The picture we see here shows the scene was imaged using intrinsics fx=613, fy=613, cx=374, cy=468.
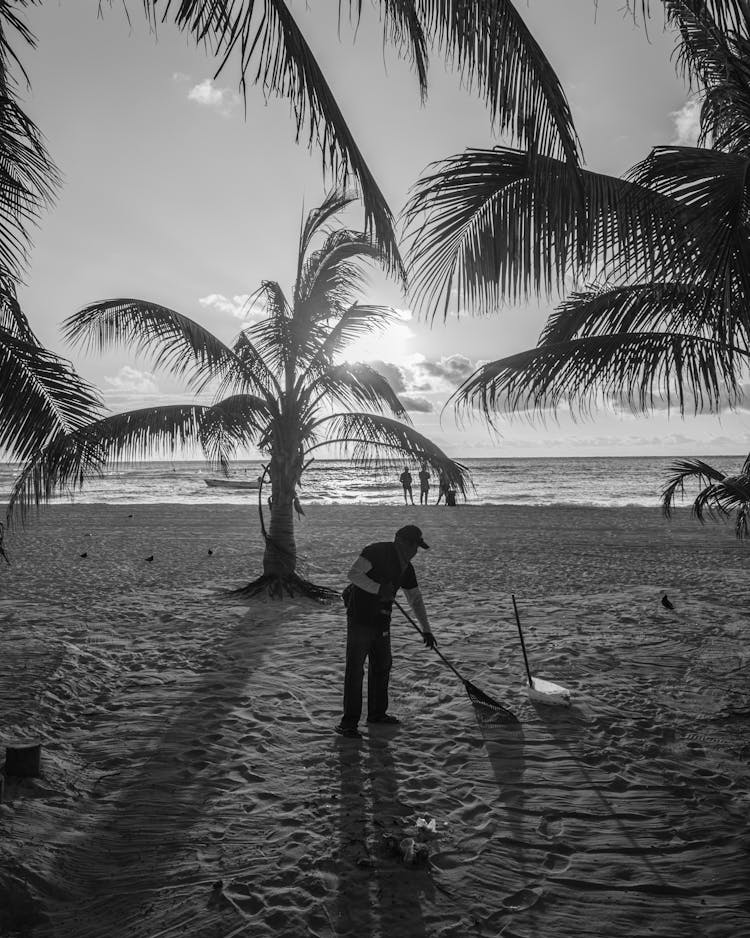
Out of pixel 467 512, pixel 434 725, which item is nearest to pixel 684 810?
pixel 434 725

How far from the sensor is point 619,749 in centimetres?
445

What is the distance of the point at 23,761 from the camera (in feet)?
12.4

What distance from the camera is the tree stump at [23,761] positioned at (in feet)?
12.4

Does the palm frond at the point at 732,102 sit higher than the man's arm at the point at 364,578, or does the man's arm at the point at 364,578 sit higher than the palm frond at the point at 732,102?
the palm frond at the point at 732,102

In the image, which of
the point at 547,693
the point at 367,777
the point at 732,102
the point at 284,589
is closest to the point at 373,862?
the point at 367,777

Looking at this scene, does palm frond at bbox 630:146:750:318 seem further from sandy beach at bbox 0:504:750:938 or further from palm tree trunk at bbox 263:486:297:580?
palm tree trunk at bbox 263:486:297:580

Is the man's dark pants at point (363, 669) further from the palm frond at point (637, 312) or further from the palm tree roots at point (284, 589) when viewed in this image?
the palm tree roots at point (284, 589)

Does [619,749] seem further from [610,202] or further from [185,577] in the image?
[185,577]

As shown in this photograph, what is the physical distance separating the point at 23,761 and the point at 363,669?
231 cm

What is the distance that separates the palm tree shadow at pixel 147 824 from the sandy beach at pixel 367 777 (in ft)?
0.05

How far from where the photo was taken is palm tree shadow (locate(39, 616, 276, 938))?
2.80 metres

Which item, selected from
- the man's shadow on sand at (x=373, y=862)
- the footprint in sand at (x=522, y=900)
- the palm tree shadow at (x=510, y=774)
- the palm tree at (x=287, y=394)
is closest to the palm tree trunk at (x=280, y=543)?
the palm tree at (x=287, y=394)

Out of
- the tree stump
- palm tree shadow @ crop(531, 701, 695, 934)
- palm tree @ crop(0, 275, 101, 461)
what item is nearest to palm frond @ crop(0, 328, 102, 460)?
palm tree @ crop(0, 275, 101, 461)

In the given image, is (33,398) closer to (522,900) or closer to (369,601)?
(369,601)
